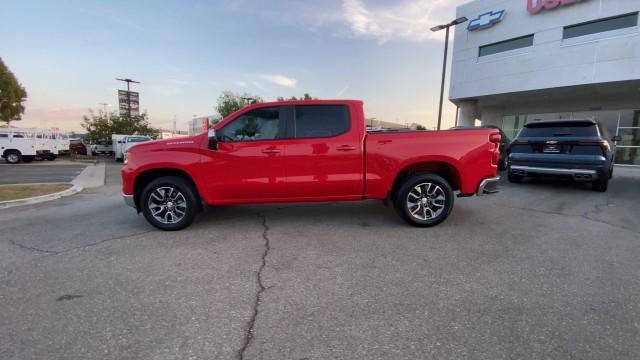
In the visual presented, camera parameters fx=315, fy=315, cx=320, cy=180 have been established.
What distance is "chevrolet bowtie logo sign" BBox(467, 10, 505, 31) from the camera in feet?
61.7

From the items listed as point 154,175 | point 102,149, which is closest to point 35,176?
point 154,175

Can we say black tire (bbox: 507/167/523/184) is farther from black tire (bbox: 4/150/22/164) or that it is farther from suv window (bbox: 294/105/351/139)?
black tire (bbox: 4/150/22/164)

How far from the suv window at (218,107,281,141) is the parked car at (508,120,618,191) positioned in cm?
691

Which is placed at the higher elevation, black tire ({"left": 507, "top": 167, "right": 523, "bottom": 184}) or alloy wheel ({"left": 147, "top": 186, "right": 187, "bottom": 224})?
black tire ({"left": 507, "top": 167, "right": 523, "bottom": 184})

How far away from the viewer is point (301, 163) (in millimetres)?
4699

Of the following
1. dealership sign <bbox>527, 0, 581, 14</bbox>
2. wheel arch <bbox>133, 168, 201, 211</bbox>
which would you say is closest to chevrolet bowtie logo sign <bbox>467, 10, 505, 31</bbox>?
dealership sign <bbox>527, 0, 581, 14</bbox>

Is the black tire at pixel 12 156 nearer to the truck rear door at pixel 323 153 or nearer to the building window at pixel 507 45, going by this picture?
the truck rear door at pixel 323 153

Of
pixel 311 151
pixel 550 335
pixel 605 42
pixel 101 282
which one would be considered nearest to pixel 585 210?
pixel 550 335

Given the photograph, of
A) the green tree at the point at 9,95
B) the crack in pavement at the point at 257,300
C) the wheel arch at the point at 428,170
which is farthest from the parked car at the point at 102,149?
the wheel arch at the point at 428,170

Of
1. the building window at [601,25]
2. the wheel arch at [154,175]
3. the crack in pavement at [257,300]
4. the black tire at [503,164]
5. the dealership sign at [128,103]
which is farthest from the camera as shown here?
the dealership sign at [128,103]

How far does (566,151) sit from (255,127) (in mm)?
7405

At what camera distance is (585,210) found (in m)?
5.98

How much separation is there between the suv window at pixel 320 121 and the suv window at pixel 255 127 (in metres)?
0.32

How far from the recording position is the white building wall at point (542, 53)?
48.6 ft
